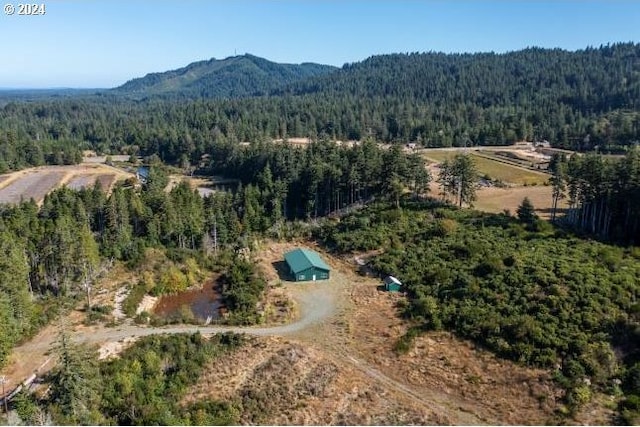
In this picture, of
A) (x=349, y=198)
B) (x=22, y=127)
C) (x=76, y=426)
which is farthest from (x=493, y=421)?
(x=22, y=127)

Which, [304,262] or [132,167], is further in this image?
[132,167]

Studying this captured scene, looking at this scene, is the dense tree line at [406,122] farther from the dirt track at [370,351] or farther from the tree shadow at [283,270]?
the dirt track at [370,351]

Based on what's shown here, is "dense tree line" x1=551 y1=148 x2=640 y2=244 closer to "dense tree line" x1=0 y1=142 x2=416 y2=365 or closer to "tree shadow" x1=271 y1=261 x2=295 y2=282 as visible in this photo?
"dense tree line" x1=0 y1=142 x2=416 y2=365

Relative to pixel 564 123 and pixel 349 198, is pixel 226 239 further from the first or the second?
pixel 564 123

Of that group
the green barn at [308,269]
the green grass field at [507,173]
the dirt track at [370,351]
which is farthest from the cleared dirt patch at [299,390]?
the green grass field at [507,173]

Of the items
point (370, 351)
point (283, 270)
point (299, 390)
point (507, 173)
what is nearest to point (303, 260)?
point (283, 270)

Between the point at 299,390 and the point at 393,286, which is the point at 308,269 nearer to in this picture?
the point at 393,286

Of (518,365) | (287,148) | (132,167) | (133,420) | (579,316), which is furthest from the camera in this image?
(132,167)
